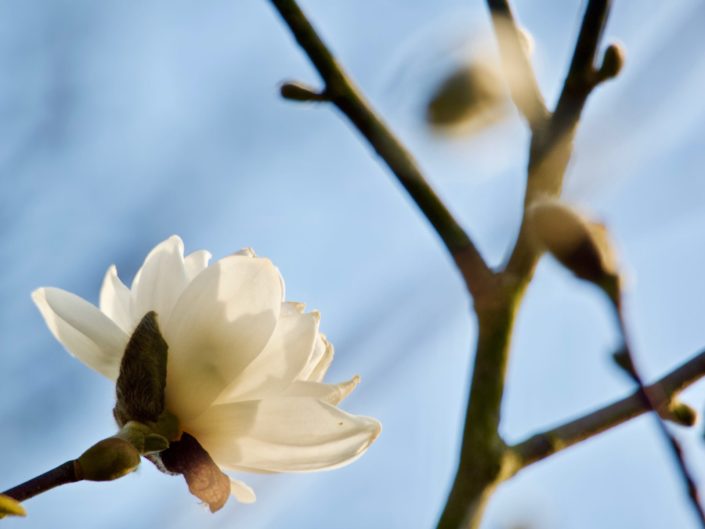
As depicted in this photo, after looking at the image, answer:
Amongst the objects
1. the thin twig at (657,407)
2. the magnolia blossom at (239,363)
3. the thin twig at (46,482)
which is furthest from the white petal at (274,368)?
the thin twig at (657,407)

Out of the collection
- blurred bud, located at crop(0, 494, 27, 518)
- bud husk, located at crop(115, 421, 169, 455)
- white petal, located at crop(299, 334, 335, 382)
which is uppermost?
blurred bud, located at crop(0, 494, 27, 518)

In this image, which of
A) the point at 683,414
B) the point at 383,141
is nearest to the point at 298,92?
the point at 383,141

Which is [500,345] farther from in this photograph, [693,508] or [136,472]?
[136,472]

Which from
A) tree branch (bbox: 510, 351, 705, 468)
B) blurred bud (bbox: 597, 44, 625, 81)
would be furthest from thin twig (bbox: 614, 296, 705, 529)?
blurred bud (bbox: 597, 44, 625, 81)

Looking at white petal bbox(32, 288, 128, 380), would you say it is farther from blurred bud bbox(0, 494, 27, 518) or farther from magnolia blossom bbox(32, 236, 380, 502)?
blurred bud bbox(0, 494, 27, 518)

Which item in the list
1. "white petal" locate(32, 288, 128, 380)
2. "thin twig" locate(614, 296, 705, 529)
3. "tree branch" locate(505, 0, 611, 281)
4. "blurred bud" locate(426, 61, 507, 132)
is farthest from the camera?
"blurred bud" locate(426, 61, 507, 132)

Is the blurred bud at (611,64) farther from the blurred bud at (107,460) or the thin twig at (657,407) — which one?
the blurred bud at (107,460)
